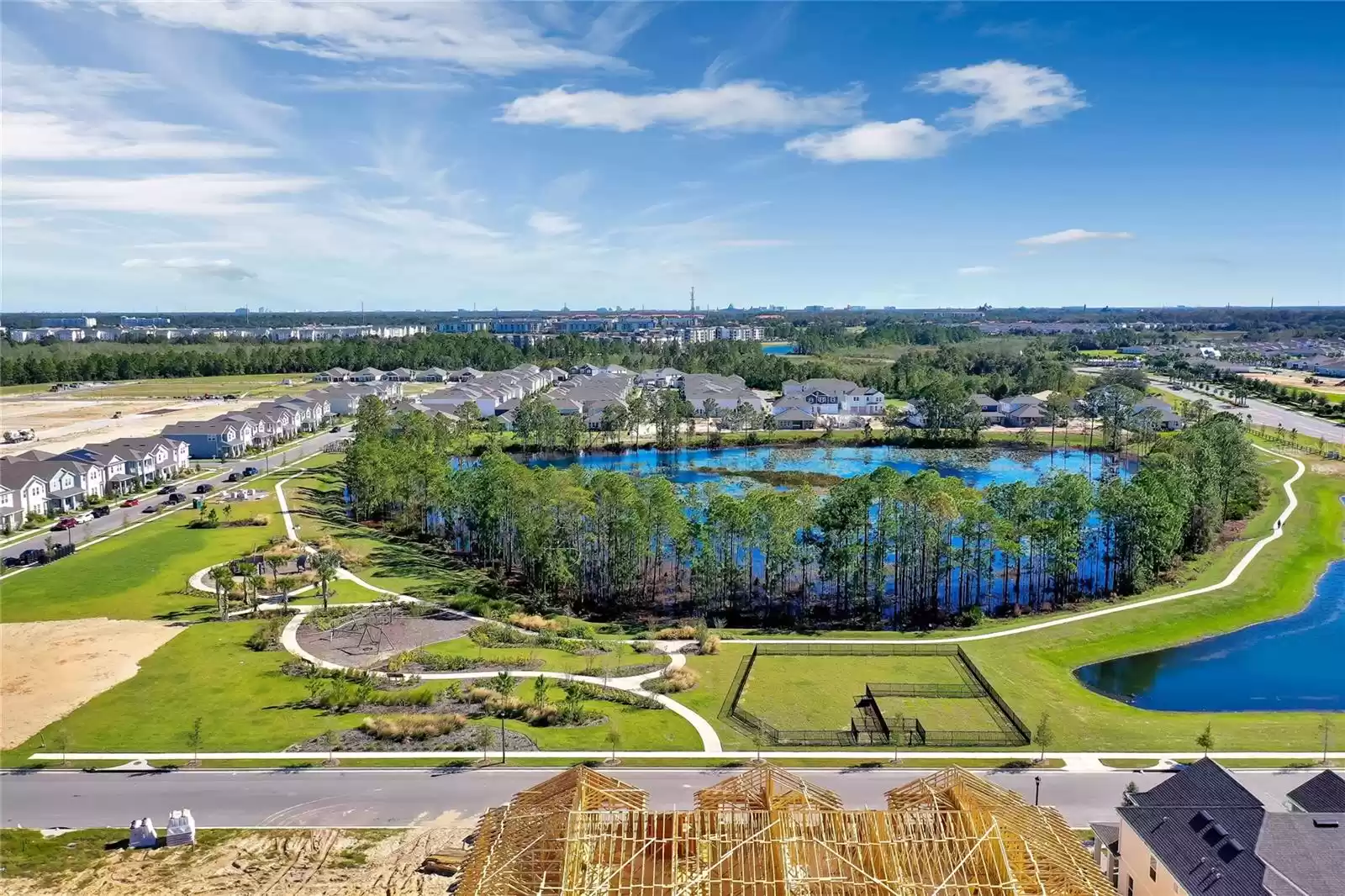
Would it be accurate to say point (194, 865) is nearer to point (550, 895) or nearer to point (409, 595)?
point (550, 895)

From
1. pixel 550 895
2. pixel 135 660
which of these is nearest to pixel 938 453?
pixel 135 660

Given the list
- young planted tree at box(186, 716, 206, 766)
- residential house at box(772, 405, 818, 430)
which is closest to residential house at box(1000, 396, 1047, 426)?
residential house at box(772, 405, 818, 430)

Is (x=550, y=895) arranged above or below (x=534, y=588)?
above

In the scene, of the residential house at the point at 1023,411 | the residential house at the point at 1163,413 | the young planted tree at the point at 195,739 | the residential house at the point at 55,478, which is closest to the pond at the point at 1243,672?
the young planted tree at the point at 195,739

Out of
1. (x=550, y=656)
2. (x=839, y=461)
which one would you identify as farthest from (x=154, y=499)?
(x=839, y=461)

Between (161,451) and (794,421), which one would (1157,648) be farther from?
(161,451)

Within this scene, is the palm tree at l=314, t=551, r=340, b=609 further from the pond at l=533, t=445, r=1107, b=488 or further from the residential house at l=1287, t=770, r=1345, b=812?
the residential house at l=1287, t=770, r=1345, b=812
